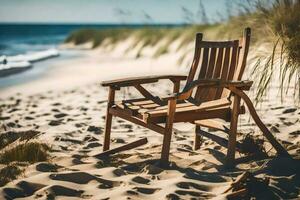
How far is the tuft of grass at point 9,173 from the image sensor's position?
3.27 metres

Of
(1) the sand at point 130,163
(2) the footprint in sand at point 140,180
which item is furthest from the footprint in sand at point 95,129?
(2) the footprint in sand at point 140,180

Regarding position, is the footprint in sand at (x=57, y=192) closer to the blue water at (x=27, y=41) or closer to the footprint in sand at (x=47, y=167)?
the footprint in sand at (x=47, y=167)

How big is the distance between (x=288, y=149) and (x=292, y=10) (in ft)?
6.72

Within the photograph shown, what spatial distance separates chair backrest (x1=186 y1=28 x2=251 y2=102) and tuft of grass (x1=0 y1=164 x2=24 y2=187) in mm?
1674

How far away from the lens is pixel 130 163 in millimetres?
3744

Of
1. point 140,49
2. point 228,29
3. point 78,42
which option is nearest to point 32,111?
point 228,29

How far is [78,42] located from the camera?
27.6 metres

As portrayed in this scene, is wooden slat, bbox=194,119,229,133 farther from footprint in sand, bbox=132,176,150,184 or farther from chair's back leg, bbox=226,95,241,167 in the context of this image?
footprint in sand, bbox=132,176,150,184

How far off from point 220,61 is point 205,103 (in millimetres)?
666

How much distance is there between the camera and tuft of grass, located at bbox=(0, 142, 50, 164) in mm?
3762

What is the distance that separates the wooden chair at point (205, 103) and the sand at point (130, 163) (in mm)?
185

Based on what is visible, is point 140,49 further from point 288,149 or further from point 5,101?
point 288,149

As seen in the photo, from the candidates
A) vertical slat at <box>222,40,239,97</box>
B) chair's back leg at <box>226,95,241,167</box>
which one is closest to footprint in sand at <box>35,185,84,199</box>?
chair's back leg at <box>226,95,241,167</box>

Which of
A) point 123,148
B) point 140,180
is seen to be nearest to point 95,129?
point 123,148
